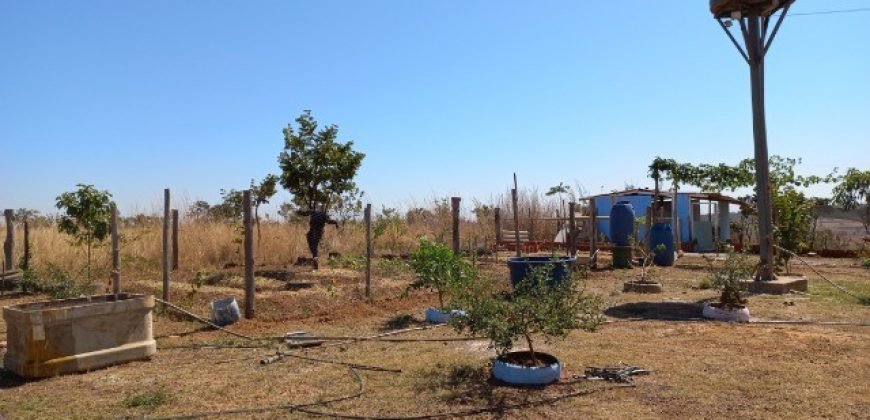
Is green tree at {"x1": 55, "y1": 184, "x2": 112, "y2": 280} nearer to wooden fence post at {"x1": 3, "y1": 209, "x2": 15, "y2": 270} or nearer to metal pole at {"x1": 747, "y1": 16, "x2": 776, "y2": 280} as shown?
wooden fence post at {"x1": 3, "y1": 209, "x2": 15, "y2": 270}

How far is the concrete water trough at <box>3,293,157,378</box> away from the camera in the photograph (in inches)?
223

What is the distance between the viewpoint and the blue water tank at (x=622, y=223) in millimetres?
14797

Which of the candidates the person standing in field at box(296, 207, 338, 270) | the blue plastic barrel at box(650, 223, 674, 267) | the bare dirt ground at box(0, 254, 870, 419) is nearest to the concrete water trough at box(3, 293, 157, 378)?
the bare dirt ground at box(0, 254, 870, 419)

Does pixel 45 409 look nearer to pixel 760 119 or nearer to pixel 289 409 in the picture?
pixel 289 409

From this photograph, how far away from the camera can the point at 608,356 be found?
19.7 ft

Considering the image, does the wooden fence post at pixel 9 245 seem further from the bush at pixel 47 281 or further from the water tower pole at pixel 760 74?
the water tower pole at pixel 760 74

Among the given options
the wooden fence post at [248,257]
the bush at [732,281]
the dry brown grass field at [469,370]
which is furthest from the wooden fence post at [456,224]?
the bush at [732,281]

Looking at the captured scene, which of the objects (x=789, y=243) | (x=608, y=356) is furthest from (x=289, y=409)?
(x=789, y=243)

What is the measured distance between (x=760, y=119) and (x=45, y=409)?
10.6 m

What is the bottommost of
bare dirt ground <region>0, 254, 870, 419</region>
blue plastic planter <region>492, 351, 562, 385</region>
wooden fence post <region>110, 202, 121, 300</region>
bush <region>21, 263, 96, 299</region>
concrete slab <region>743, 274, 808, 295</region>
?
bare dirt ground <region>0, 254, 870, 419</region>

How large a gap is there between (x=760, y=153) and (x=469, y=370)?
24.8ft

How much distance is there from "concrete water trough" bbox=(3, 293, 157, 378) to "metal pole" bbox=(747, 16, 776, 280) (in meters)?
Answer: 9.19

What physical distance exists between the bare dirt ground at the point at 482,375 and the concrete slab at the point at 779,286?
981 millimetres

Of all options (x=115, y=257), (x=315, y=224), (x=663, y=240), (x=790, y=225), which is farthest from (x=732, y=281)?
(x=315, y=224)
